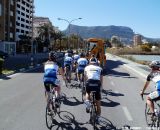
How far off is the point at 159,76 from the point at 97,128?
203cm

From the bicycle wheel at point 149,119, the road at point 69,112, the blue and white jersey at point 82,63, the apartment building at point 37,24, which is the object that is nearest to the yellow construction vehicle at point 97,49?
the blue and white jersey at point 82,63

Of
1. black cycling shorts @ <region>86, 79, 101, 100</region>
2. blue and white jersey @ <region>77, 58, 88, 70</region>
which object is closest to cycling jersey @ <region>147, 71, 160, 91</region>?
black cycling shorts @ <region>86, 79, 101, 100</region>

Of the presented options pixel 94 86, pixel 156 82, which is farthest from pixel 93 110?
pixel 156 82

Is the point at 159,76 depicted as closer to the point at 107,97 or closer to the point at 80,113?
the point at 80,113

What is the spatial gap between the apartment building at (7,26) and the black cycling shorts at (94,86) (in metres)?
72.3

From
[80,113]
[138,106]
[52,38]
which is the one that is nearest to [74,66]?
[138,106]

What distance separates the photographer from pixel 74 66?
2280cm

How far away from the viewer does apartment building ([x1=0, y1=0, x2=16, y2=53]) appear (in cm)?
8175

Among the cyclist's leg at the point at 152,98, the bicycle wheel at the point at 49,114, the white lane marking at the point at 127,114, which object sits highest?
the cyclist's leg at the point at 152,98

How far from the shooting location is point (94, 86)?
10.2 meters

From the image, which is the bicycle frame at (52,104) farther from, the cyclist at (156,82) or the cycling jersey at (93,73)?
the cyclist at (156,82)

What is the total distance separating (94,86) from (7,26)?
88.6 m

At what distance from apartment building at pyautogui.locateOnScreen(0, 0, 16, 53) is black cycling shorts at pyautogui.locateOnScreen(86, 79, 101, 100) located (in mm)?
72297

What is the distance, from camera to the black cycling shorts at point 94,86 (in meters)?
10.1
